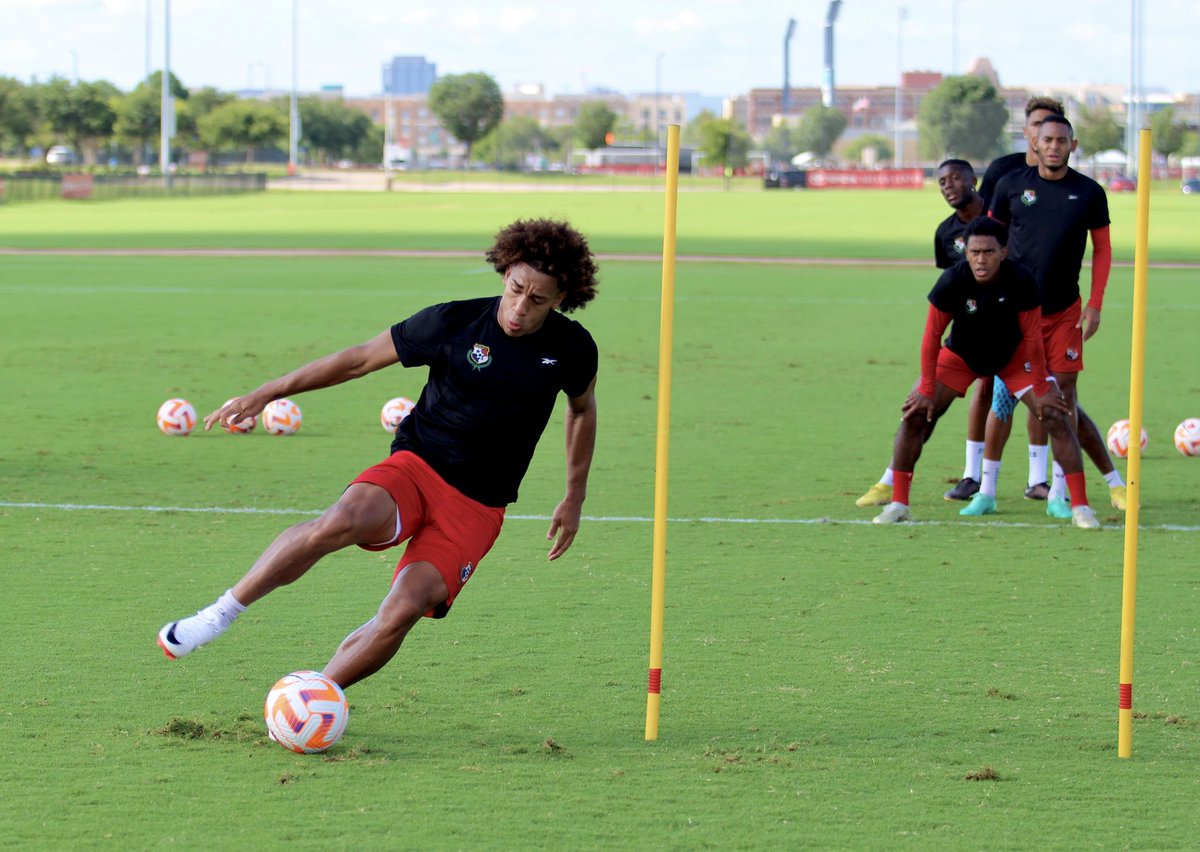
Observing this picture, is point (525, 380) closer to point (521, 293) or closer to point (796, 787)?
point (521, 293)

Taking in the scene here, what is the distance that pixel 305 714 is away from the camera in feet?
17.0

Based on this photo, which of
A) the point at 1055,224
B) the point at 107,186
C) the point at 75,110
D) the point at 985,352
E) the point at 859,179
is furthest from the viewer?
the point at 75,110

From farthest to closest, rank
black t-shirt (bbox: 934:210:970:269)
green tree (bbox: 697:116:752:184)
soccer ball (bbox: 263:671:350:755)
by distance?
1. green tree (bbox: 697:116:752:184)
2. black t-shirt (bbox: 934:210:970:269)
3. soccer ball (bbox: 263:671:350:755)

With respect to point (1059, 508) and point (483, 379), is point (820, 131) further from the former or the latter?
point (483, 379)

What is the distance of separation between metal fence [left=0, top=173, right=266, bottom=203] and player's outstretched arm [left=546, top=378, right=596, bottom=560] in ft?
200

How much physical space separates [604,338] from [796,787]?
549 inches

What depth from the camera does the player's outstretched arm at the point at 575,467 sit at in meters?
5.89

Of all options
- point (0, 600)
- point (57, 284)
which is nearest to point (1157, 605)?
point (0, 600)

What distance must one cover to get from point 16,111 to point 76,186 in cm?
3620

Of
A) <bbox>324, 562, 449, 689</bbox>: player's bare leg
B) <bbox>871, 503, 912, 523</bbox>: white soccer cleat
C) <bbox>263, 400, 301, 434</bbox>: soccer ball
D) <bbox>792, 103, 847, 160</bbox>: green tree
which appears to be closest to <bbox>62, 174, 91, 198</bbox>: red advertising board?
<bbox>792, 103, 847, 160</bbox>: green tree

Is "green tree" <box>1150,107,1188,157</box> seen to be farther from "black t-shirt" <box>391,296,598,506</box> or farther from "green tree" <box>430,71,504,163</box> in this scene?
"black t-shirt" <box>391,296,598,506</box>

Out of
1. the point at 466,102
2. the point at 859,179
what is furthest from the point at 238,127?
the point at 859,179

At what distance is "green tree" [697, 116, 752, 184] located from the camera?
115 metres

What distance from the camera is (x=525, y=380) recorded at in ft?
18.5
